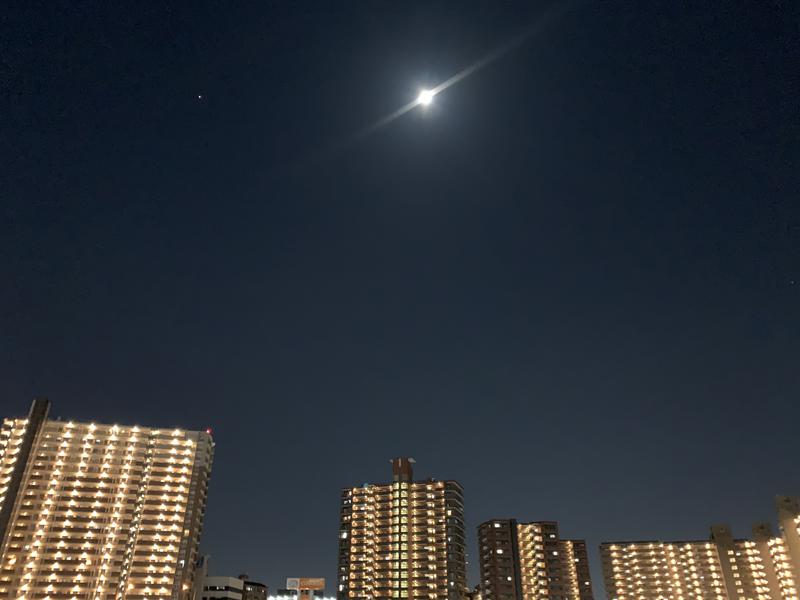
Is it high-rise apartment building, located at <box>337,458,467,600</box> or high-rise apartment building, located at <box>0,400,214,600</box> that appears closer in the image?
high-rise apartment building, located at <box>0,400,214,600</box>

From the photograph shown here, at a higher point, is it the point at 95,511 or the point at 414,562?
the point at 95,511

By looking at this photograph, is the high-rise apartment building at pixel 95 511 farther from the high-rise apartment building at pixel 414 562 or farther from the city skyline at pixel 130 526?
the high-rise apartment building at pixel 414 562

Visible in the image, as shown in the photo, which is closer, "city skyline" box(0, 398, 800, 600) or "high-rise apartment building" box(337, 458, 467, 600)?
"city skyline" box(0, 398, 800, 600)

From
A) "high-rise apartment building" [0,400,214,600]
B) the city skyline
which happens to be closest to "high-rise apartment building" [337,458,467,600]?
the city skyline

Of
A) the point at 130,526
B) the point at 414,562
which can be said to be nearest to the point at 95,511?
Answer: the point at 130,526

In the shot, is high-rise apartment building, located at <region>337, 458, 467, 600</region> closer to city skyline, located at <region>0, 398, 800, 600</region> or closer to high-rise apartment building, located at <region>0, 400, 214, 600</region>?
city skyline, located at <region>0, 398, 800, 600</region>

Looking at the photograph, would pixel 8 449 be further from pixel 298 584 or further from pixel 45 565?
pixel 298 584

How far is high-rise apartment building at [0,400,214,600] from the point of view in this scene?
154 metres

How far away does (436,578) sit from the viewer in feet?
616

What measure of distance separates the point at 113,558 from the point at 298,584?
156 feet

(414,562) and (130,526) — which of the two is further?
(414,562)

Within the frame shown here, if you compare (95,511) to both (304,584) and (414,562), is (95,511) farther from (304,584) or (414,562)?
(414,562)

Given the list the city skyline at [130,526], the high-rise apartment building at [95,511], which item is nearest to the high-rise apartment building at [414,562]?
the city skyline at [130,526]

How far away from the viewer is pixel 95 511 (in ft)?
537
